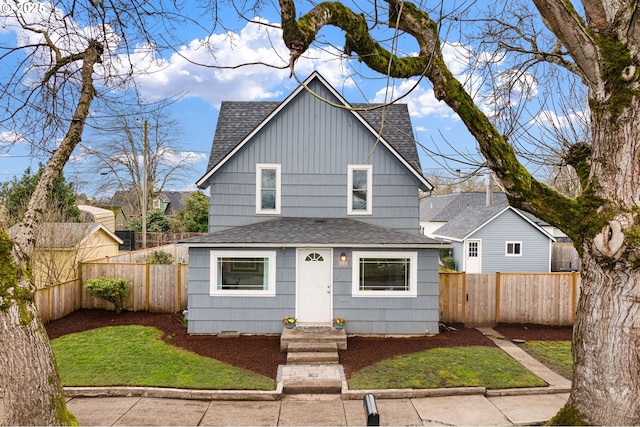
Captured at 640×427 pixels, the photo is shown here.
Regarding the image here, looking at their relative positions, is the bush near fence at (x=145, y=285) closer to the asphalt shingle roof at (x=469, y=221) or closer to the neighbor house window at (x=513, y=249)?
the asphalt shingle roof at (x=469, y=221)

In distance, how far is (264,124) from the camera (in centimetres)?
1023

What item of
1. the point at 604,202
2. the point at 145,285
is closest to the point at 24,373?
the point at 604,202

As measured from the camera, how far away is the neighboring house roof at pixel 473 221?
2020 cm

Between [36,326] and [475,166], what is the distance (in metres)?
5.88

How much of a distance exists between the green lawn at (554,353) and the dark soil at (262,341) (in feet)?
1.62

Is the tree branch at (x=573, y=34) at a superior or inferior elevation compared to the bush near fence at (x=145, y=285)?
superior

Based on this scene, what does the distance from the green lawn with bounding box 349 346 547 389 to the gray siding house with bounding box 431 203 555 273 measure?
13674mm

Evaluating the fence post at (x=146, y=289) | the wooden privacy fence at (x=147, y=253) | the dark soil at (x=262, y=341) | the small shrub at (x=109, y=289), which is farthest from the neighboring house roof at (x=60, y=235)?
the fence post at (x=146, y=289)

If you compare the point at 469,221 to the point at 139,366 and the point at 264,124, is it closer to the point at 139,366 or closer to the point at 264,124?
the point at 264,124

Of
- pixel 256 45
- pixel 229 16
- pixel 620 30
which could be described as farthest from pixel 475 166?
pixel 229 16

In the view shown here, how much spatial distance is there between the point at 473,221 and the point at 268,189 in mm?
15828

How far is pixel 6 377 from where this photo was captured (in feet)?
12.0

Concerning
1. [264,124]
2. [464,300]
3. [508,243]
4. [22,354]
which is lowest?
[464,300]

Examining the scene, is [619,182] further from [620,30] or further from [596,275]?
[620,30]
